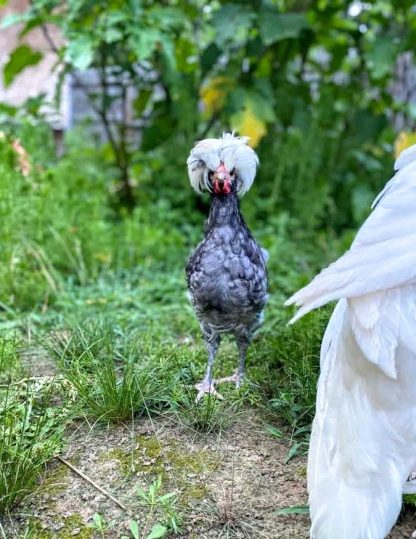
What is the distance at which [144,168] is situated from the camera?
19.3ft

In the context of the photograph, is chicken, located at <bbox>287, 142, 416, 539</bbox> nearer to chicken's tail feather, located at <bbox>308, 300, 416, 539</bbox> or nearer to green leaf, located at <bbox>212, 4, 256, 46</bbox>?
chicken's tail feather, located at <bbox>308, 300, 416, 539</bbox>

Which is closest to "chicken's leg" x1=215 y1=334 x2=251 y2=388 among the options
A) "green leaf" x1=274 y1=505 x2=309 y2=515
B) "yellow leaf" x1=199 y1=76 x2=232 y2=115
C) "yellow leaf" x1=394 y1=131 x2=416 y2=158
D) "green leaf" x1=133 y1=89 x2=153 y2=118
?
"green leaf" x1=274 y1=505 x2=309 y2=515

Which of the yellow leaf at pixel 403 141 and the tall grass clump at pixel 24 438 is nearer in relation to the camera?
the tall grass clump at pixel 24 438

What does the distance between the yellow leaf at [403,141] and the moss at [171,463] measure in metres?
4.10

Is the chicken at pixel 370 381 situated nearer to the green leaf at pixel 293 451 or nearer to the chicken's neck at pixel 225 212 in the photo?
the green leaf at pixel 293 451

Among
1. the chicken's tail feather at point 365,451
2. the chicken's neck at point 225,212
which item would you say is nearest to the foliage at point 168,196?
the chicken's tail feather at point 365,451

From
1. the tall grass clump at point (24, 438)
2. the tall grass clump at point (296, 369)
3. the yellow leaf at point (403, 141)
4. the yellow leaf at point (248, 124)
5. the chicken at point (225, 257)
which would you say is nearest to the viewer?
the tall grass clump at point (24, 438)

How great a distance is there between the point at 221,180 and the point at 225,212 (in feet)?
0.43

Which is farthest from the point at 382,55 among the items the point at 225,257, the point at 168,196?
the point at 225,257

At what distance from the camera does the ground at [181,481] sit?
5.98 feet

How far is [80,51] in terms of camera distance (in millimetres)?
4035

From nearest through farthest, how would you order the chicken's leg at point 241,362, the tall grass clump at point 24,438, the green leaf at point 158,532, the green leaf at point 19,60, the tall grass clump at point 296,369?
the green leaf at point 158,532 < the tall grass clump at point 24,438 < the tall grass clump at point 296,369 < the chicken's leg at point 241,362 < the green leaf at point 19,60

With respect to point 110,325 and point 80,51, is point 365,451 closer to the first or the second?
point 110,325

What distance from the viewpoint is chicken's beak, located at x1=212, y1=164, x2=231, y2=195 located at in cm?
244
